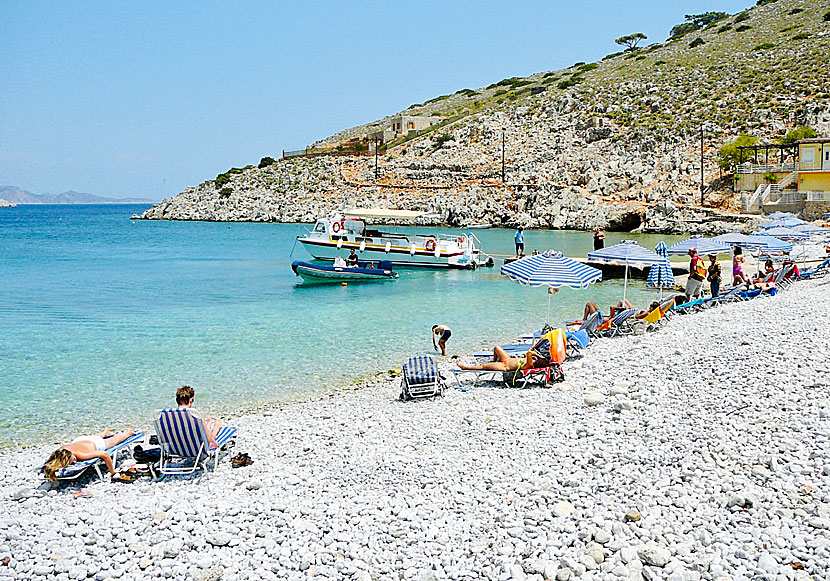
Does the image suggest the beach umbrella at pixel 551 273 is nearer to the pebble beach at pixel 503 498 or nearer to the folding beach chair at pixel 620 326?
the folding beach chair at pixel 620 326

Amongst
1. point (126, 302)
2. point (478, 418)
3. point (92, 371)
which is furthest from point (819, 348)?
point (126, 302)

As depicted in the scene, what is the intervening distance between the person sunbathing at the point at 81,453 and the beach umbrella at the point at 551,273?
7.79m

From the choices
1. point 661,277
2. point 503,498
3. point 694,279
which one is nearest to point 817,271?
point 661,277

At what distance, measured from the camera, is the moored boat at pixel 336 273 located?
2727cm

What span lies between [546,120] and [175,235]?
50.0 m

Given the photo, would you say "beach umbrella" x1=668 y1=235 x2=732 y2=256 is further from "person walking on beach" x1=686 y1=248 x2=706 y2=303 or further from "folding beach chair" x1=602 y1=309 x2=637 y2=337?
"folding beach chair" x1=602 y1=309 x2=637 y2=337

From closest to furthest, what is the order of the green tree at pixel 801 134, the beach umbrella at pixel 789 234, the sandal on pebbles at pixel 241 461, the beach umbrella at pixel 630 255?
the sandal on pebbles at pixel 241 461 < the beach umbrella at pixel 630 255 < the beach umbrella at pixel 789 234 < the green tree at pixel 801 134

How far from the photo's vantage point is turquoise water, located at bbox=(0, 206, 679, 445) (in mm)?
11359

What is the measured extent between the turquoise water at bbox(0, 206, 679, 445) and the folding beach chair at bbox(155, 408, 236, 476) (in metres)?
3.29

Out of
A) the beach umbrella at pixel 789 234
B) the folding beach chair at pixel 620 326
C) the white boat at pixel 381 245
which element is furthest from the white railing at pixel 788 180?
the folding beach chair at pixel 620 326

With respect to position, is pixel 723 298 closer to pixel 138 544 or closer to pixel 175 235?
pixel 138 544

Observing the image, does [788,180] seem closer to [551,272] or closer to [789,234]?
[789,234]

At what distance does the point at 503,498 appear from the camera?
227 inches

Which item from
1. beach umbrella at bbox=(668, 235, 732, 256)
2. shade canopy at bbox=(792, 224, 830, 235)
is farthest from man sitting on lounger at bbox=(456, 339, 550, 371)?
shade canopy at bbox=(792, 224, 830, 235)
